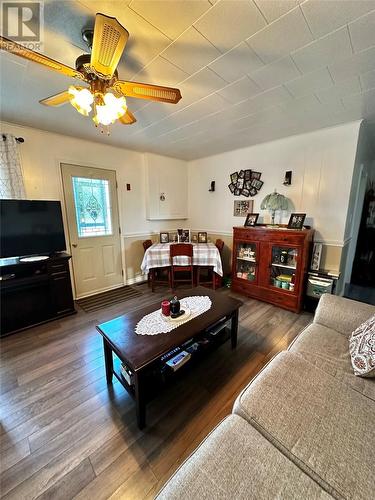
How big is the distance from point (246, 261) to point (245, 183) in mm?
1385

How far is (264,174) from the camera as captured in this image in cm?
337

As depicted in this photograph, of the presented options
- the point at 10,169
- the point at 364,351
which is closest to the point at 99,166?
the point at 10,169

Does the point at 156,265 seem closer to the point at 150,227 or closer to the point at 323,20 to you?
the point at 150,227

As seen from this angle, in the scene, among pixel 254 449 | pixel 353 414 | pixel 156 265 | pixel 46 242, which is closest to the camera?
pixel 254 449

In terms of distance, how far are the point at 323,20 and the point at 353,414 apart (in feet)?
6.92

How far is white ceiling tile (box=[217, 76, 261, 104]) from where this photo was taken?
1.75 meters

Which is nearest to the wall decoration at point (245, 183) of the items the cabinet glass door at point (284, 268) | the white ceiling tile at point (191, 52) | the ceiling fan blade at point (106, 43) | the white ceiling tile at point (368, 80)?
the cabinet glass door at point (284, 268)

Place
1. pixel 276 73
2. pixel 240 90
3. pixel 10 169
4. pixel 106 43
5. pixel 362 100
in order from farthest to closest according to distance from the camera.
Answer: pixel 10 169, pixel 362 100, pixel 240 90, pixel 276 73, pixel 106 43

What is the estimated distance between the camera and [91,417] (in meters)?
1.44

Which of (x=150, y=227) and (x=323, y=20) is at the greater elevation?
(x=323, y=20)

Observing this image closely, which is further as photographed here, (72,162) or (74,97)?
(72,162)

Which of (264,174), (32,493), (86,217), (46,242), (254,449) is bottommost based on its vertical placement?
(32,493)

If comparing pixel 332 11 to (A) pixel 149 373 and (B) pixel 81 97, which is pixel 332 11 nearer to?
(B) pixel 81 97

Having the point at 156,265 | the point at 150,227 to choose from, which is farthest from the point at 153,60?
the point at 150,227
